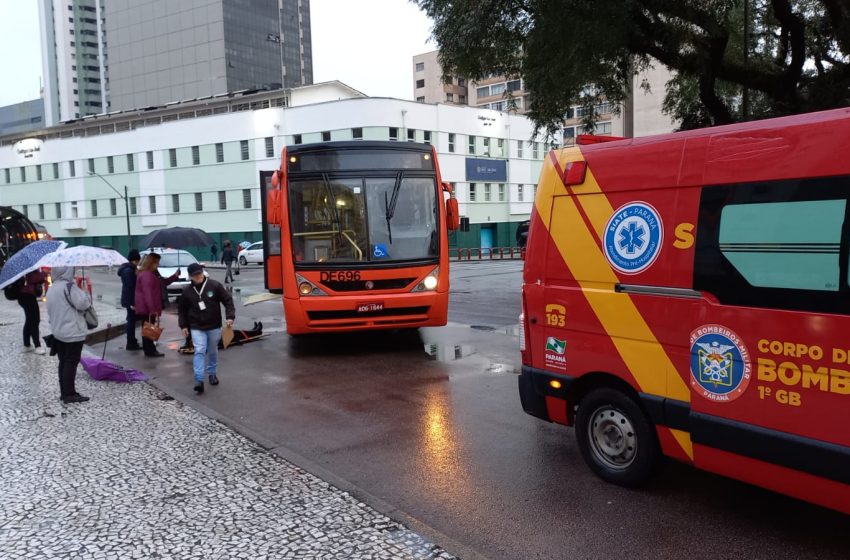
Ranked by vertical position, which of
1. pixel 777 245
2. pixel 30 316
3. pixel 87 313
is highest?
pixel 777 245

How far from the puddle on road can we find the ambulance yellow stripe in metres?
5.05

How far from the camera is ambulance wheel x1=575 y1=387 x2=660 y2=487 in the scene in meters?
4.52

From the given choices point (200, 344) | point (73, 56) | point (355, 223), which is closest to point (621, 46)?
point (355, 223)

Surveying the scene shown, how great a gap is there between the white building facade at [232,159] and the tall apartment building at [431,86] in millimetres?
35569

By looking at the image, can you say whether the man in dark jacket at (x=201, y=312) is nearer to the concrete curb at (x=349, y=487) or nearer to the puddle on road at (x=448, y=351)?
the concrete curb at (x=349, y=487)

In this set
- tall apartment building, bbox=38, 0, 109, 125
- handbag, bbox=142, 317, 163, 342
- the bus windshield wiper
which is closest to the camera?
the bus windshield wiper

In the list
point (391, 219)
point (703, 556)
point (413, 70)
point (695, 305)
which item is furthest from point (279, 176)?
point (413, 70)

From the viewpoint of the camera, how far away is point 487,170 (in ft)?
172

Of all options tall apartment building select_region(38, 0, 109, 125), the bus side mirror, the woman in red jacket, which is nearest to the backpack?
the woman in red jacket

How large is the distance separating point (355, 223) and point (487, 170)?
43917mm

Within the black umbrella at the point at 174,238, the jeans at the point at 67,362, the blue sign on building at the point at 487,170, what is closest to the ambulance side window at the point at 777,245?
the jeans at the point at 67,362

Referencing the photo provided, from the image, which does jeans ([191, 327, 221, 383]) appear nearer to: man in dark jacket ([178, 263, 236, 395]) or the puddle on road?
man in dark jacket ([178, 263, 236, 395])

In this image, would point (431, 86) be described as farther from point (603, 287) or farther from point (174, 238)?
Result: point (603, 287)

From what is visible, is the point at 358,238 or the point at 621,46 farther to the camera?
the point at 621,46
